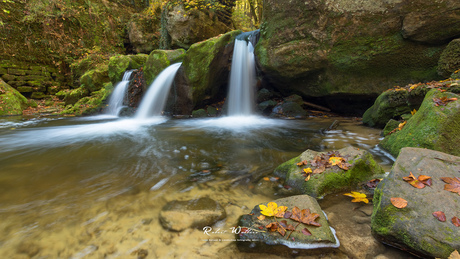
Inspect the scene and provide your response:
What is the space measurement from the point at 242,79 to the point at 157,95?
4.12 m

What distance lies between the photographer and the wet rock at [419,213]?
1.29 m

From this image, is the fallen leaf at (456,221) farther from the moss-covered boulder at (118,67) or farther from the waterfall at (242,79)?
the moss-covered boulder at (118,67)

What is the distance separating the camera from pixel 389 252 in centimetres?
146

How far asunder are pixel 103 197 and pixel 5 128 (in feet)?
25.4

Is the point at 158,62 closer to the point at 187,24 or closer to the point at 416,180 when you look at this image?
the point at 187,24

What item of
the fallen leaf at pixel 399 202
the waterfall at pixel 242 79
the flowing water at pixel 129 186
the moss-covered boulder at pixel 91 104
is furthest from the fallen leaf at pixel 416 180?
the moss-covered boulder at pixel 91 104

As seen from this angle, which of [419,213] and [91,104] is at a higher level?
[91,104]

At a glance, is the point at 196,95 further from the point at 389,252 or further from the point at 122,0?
the point at 122,0

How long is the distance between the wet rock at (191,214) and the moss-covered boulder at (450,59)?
22.7ft

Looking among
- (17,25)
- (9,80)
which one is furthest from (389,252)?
(17,25)

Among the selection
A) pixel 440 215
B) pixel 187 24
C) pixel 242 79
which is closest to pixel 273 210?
pixel 440 215

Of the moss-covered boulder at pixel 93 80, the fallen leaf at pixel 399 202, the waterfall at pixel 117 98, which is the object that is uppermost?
the moss-covered boulder at pixel 93 80

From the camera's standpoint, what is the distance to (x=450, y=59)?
506 centimetres

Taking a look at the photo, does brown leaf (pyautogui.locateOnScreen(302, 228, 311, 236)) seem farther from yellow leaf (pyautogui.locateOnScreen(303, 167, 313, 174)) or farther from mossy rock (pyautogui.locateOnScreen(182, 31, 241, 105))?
mossy rock (pyautogui.locateOnScreen(182, 31, 241, 105))
